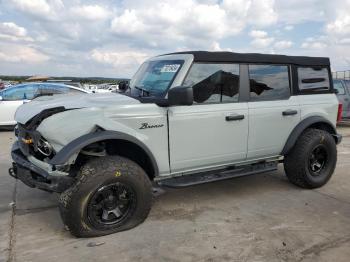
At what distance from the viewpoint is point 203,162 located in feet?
15.7

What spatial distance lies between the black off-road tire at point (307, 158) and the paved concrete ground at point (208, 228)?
6.2 inches

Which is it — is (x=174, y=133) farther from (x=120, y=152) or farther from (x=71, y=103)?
(x=71, y=103)

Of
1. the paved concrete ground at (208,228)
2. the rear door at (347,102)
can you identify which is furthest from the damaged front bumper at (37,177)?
the rear door at (347,102)

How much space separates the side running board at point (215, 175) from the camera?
4.58 meters

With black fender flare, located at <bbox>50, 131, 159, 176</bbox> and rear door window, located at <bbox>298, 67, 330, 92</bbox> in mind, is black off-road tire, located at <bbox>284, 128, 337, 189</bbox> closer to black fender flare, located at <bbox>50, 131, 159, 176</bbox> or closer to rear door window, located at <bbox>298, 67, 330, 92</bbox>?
rear door window, located at <bbox>298, 67, 330, 92</bbox>

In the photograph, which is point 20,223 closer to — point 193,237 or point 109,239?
point 109,239

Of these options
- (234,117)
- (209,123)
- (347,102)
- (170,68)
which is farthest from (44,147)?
(347,102)

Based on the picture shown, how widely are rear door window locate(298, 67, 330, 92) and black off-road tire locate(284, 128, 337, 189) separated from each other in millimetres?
626

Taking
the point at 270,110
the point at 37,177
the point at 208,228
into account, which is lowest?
the point at 208,228


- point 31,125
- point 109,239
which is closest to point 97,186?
point 109,239

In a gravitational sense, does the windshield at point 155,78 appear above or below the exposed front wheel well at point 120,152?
above

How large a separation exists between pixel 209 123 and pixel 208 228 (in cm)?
120

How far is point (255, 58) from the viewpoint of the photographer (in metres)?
5.23

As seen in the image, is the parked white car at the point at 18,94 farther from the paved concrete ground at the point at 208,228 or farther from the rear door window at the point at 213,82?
the rear door window at the point at 213,82
